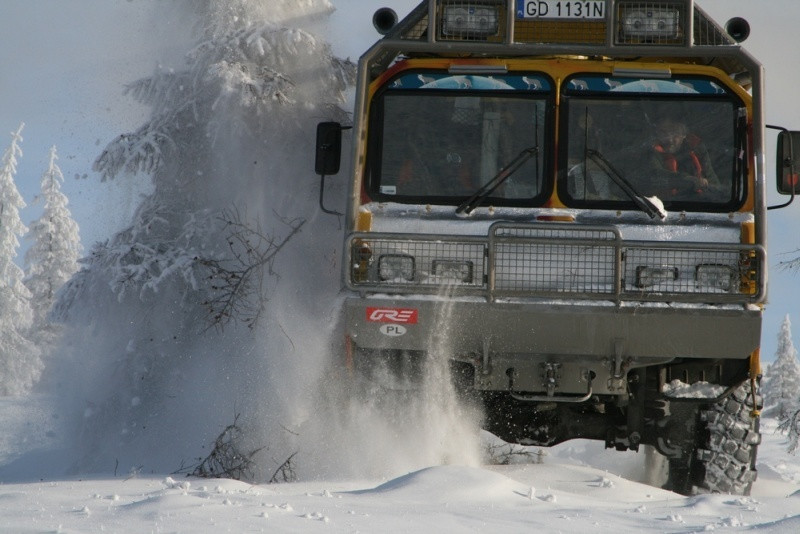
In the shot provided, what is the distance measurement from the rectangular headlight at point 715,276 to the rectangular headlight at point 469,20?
2153 mm

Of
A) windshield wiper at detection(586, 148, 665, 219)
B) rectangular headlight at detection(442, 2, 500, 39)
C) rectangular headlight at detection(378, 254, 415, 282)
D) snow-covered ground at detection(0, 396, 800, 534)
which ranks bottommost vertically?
snow-covered ground at detection(0, 396, 800, 534)

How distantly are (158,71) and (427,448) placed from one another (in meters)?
6.56

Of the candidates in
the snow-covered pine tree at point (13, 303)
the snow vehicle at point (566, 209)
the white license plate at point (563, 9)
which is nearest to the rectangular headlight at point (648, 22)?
the snow vehicle at point (566, 209)

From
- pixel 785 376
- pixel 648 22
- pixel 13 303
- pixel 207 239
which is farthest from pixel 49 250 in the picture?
pixel 648 22

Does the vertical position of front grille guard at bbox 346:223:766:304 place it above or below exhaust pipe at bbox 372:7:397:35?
below

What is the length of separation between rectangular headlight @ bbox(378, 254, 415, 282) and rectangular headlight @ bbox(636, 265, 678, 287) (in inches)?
57.2

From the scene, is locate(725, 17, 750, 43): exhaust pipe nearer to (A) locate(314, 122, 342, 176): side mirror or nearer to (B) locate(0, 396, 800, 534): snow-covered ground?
(A) locate(314, 122, 342, 176): side mirror

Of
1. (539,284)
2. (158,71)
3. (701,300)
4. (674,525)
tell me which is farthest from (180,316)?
(674,525)

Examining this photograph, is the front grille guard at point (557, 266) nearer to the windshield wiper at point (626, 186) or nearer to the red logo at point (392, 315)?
the red logo at point (392, 315)

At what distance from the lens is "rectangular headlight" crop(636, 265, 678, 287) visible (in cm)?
650

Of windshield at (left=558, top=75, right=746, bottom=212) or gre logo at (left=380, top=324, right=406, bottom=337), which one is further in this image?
windshield at (left=558, top=75, right=746, bottom=212)

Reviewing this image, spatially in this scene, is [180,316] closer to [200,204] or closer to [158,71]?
[200,204]

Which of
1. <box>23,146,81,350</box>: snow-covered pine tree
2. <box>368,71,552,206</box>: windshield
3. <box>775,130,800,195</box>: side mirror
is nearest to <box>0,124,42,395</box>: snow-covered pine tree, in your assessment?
<box>23,146,81,350</box>: snow-covered pine tree

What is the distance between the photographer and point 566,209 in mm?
6938
